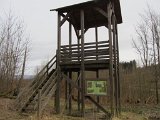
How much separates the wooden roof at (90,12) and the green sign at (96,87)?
4.64m

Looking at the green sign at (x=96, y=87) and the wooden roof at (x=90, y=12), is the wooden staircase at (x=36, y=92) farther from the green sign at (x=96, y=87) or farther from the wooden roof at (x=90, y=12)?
the wooden roof at (x=90, y=12)

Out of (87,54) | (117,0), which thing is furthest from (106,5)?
(87,54)

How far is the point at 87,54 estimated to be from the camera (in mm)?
15344

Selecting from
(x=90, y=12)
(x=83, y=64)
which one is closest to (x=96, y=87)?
(x=83, y=64)

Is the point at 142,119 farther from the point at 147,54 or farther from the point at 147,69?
the point at 147,54

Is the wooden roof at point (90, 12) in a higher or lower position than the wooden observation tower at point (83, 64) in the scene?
higher

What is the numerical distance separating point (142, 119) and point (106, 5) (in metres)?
7.58

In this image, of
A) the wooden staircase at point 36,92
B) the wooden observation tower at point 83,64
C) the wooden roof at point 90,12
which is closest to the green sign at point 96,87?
the wooden observation tower at point 83,64

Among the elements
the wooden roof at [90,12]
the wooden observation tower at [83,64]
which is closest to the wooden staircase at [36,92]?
the wooden observation tower at [83,64]

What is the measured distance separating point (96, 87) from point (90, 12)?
225 inches

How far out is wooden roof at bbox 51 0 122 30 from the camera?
50.4 ft

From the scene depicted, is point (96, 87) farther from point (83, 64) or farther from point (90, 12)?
point (90, 12)

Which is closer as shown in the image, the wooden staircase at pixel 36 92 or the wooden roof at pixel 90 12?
the wooden staircase at pixel 36 92

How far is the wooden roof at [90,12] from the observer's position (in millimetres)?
15362
